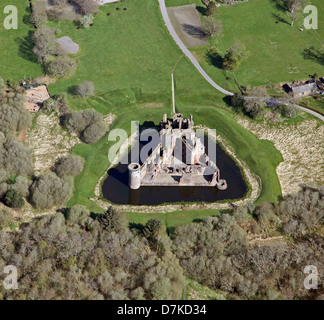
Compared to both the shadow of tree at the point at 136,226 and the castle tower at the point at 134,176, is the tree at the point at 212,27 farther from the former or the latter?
the shadow of tree at the point at 136,226

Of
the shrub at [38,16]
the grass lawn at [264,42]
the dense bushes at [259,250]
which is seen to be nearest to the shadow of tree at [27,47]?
the shrub at [38,16]

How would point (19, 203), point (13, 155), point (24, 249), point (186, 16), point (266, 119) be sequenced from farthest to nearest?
point (186, 16) → point (266, 119) → point (13, 155) → point (19, 203) → point (24, 249)

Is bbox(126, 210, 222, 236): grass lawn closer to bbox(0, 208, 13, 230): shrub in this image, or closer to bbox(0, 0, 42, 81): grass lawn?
bbox(0, 208, 13, 230): shrub

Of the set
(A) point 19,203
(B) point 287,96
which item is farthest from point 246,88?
(A) point 19,203

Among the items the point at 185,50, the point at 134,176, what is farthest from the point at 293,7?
the point at 134,176

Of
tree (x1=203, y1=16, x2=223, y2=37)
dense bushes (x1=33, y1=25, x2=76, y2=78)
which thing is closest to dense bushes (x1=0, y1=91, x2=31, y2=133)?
dense bushes (x1=33, y1=25, x2=76, y2=78)

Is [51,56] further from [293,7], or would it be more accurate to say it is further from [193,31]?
[293,7]
